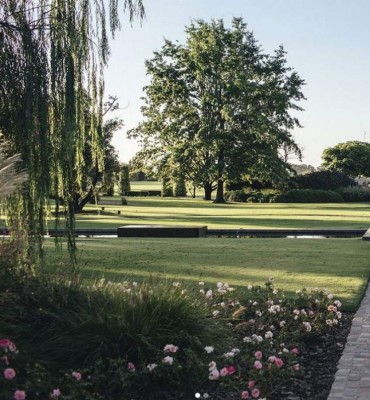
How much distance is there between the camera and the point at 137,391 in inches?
167

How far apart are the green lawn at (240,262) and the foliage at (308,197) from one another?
91.3 ft

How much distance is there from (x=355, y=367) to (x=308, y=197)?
38.6 metres

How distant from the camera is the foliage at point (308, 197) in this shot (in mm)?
42781

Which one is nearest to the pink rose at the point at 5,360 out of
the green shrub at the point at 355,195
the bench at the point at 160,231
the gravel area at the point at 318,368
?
the gravel area at the point at 318,368

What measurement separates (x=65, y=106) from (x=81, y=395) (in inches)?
114

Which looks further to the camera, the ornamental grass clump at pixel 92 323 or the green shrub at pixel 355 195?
the green shrub at pixel 355 195

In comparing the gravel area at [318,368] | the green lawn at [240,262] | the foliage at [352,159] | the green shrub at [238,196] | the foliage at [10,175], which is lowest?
the gravel area at [318,368]

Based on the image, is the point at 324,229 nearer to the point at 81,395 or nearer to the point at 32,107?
the point at 32,107

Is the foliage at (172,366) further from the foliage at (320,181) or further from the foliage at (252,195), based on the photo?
the foliage at (320,181)

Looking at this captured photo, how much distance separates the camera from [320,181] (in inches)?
1843

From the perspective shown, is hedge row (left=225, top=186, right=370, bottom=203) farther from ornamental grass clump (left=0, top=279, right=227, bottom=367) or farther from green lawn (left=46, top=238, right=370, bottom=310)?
ornamental grass clump (left=0, top=279, right=227, bottom=367)

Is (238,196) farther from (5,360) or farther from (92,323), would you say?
(5,360)

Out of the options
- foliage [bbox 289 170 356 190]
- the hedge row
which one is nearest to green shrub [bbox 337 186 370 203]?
the hedge row

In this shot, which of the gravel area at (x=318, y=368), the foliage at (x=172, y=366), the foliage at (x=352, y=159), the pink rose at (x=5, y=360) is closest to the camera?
the pink rose at (x=5, y=360)
